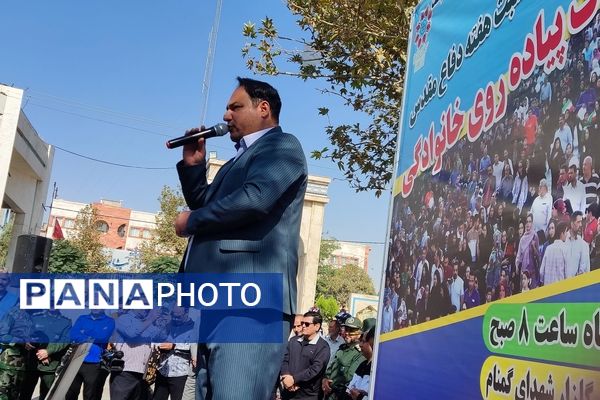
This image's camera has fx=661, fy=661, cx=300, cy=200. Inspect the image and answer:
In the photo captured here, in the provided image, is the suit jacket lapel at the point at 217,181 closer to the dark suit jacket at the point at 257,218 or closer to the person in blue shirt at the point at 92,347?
the dark suit jacket at the point at 257,218

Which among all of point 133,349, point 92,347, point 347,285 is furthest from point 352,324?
point 347,285

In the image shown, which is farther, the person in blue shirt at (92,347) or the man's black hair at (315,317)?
the person in blue shirt at (92,347)

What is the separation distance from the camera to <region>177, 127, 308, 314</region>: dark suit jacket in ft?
7.70

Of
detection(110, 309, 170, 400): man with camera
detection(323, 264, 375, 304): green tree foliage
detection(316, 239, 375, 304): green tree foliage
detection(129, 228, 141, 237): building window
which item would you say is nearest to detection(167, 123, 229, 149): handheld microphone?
detection(110, 309, 170, 400): man with camera

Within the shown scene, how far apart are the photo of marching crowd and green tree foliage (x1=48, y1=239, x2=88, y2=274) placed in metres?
30.3

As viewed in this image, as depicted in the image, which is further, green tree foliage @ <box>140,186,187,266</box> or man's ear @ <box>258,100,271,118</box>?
green tree foliage @ <box>140,186,187,266</box>

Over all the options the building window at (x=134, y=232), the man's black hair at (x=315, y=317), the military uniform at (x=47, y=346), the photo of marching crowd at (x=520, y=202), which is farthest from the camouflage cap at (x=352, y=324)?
the building window at (x=134, y=232)

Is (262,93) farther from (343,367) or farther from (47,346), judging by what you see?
(47,346)

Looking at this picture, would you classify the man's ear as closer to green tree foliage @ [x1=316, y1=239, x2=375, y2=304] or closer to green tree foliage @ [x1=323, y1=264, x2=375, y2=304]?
green tree foliage @ [x1=316, y1=239, x2=375, y2=304]

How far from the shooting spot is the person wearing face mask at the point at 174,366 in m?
8.73

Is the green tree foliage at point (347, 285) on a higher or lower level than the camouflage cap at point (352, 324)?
higher

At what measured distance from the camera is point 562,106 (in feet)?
6.84

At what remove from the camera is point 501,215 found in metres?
2.35

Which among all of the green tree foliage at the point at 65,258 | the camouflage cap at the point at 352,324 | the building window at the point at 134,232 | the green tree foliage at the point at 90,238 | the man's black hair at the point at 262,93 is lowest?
the camouflage cap at the point at 352,324
